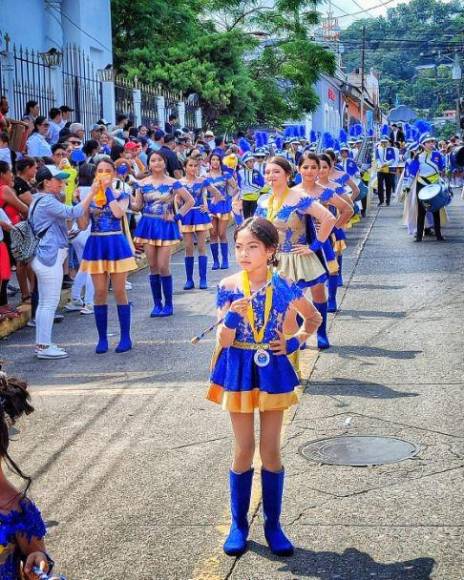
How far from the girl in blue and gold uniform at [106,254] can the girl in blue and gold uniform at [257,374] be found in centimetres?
563

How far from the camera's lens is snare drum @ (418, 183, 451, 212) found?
70.2 feet

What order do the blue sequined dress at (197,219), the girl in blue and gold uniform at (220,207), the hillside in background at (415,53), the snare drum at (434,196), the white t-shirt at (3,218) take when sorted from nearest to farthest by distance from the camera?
the white t-shirt at (3,218) → the blue sequined dress at (197,219) → the girl in blue and gold uniform at (220,207) → the snare drum at (434,196) → the hillside in background at (415,53)

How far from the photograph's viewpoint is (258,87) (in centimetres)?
4534

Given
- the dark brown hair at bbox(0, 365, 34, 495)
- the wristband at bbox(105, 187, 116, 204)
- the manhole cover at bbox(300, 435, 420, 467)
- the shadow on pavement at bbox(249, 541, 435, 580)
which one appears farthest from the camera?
the wristband at bbox(105, 187, 116, 204)

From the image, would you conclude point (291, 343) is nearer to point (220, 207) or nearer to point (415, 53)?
point (220, 207)

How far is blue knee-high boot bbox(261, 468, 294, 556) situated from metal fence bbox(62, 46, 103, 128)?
60.7ft

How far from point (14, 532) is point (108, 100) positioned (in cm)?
2225

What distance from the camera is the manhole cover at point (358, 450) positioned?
276 inches

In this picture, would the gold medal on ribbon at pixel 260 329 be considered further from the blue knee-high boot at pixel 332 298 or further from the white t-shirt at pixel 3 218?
the blue knee-high boot at pixel 332 298

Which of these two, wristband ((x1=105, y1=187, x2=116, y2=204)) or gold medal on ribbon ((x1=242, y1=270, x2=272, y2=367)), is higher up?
wristband ((x1=105, y1=187, x2=116, y2=204))

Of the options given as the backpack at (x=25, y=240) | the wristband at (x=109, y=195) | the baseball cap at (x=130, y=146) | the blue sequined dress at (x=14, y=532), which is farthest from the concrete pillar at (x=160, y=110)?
the blue sequined dress at (x=14, y=532)

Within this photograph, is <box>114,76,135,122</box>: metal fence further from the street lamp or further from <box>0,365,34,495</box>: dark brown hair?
<box>0,365,34,495</box>: dark brown hair

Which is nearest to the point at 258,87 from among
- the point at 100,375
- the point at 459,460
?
the point at 100,375

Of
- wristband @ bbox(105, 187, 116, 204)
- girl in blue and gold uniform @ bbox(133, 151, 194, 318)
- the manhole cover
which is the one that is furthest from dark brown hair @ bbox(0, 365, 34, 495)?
girl in blue and gold uniform @ bbox(133, 151, 194, 318)
